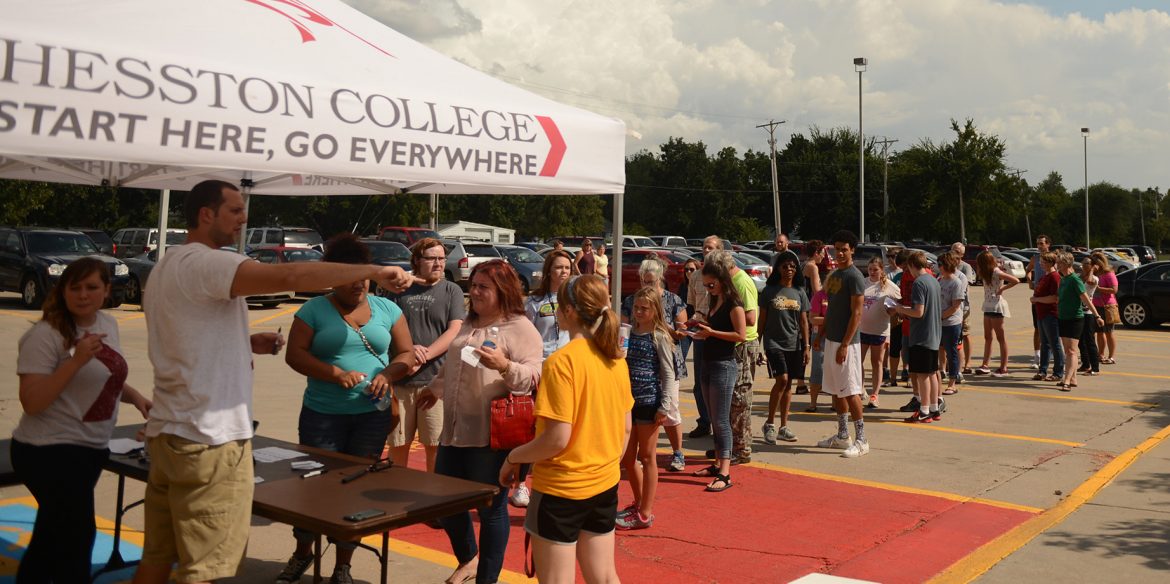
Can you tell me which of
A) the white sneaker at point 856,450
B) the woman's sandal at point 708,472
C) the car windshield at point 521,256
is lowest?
the woman's sandal at point 708,472

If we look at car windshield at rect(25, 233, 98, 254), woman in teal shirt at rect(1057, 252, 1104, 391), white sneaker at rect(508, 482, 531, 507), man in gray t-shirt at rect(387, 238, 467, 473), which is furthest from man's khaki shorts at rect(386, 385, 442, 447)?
car windshield at rect(25, 233, 98, 254)

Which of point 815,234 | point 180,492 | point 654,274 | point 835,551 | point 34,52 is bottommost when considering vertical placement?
point 835,551

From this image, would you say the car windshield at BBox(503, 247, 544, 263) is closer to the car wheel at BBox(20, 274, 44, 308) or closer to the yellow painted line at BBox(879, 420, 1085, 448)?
the car wheel at BBox(20, 274, 44, 308)

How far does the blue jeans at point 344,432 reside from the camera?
4.91 m

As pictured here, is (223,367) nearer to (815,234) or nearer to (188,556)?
(188,556)

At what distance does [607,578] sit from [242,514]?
150 cm

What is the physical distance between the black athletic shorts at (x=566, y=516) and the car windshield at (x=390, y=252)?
70.8 feet

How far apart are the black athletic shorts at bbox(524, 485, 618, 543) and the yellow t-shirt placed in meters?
0.03

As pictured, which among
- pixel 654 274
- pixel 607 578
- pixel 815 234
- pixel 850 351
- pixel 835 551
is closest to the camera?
pixel 607 578

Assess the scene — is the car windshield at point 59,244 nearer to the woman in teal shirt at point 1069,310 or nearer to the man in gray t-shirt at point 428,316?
the man in gray t-shirt at point 428,316

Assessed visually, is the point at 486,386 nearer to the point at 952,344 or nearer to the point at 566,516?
the point at 566,516

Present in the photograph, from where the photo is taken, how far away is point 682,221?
83.2 meters

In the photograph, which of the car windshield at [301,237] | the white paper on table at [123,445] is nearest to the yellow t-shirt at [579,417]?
the white paper on table at [123,445]

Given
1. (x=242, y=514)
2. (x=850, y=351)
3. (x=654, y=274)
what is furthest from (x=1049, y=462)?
(x=242, y=514)
